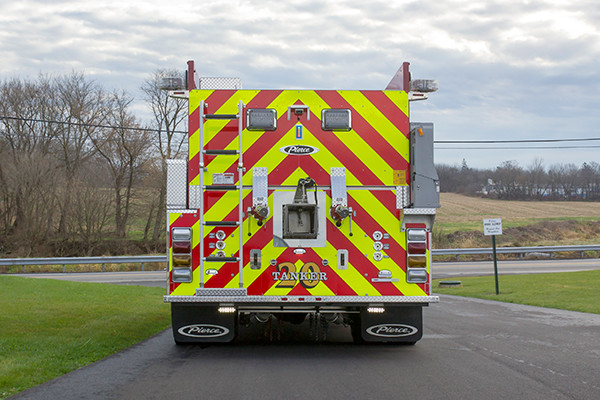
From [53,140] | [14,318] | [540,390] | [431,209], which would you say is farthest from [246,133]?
[53,140]

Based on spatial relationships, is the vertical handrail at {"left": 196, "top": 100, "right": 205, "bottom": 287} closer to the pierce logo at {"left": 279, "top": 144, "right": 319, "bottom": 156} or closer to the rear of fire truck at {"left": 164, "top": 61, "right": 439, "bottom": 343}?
the rear of fire truck at {"left": 164, "top": 61, "right": 439, "bottom": 343}

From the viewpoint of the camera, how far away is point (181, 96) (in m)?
8.73

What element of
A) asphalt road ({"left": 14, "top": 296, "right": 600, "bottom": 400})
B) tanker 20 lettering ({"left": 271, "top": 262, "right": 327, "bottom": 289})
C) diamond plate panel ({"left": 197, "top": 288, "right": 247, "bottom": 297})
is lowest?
asphalt road ({"left": 14, "top": 296, "right": 600, "bottom": 400})

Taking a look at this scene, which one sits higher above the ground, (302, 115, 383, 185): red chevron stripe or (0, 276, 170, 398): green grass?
(302, 115, 383, 185): red chevron stripe

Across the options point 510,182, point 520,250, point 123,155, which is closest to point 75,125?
point 123,155

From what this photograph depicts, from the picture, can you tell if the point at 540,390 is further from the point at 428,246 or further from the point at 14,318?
the point at 14,318

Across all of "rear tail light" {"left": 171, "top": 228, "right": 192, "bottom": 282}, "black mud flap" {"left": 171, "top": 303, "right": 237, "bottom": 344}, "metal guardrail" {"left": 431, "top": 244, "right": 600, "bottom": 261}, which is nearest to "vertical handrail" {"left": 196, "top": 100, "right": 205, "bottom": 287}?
"rear tail light" {"left": 171, "top": 228, "right": 192, "bottom": 282}

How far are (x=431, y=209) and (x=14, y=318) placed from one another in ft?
26.2

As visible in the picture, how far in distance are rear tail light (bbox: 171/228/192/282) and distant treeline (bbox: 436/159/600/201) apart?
81.9 metres

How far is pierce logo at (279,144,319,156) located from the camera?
841cm

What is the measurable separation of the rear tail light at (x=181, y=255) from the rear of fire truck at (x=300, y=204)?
0.04 feet

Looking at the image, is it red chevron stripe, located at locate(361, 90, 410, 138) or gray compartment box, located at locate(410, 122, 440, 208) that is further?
red chevron stripe, located at locate(361, 90, 410, 138)

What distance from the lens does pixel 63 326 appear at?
37.4 feet

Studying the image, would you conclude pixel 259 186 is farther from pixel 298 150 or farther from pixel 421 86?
pixel 421 86
